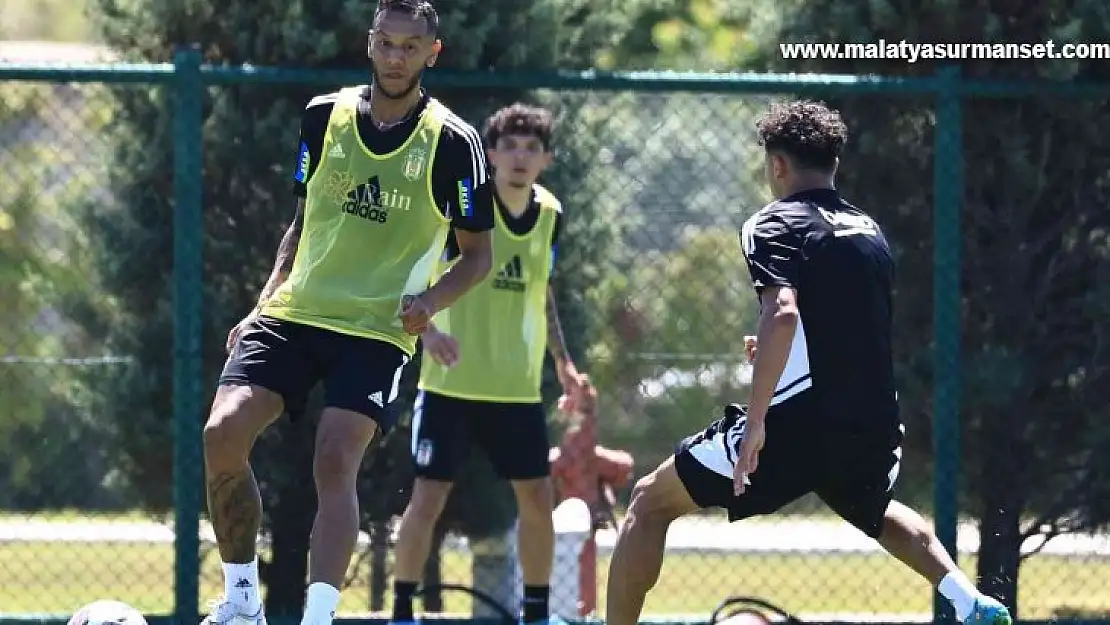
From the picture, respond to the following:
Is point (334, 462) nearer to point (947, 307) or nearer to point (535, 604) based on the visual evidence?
point (535, 604)

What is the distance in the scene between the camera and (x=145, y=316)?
7.42 metres

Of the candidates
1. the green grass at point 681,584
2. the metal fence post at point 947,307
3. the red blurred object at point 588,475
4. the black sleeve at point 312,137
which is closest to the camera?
the black sleeve at point 312,137

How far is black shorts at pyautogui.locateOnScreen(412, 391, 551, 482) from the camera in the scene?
6.84 m

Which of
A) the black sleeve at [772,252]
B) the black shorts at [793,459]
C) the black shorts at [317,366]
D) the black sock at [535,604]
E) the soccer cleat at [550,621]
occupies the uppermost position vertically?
the black sleeve at [772,252]

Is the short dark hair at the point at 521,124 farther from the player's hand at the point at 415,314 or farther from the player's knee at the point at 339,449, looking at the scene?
the player's knee at the point at 339,449

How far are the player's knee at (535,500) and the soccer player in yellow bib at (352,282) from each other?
1410 mm

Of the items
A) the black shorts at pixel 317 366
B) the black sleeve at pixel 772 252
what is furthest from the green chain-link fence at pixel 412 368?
the black sleeve at pixel 772 252

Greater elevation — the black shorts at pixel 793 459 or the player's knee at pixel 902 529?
the black shorts at pixel 793 459

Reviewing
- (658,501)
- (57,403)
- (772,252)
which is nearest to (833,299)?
(772,252)

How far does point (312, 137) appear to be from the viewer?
5688 millimetres

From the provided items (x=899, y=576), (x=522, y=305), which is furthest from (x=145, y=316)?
(x=899, y=576)

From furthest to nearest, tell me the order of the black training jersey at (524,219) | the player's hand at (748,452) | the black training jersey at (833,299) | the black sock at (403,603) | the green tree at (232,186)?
the green tree at (232,186)
the black training jersey at (524,219)
the black sock at (403,603)
the black training jersey at (833,299)
the player's hand at (748,452)

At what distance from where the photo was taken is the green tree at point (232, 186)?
7.31m

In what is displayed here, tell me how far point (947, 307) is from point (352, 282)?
2764 millimetres
